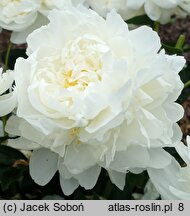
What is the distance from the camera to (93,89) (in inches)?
28.3

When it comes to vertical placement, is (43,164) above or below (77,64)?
below

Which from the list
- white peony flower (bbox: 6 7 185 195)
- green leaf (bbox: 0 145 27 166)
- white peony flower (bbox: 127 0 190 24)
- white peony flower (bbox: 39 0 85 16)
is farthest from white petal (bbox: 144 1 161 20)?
green leaf (bbox: 0 145 27 166)

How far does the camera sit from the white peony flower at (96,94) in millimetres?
720

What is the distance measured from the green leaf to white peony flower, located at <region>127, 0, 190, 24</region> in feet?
1.15

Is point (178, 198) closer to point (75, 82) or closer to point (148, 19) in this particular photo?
point (75, 82)

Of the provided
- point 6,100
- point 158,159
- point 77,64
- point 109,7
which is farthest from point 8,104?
point 109,7

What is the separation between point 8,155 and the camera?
3.31ft

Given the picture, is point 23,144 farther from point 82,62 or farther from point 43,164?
point 82,62

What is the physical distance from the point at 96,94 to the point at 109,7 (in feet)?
1.13

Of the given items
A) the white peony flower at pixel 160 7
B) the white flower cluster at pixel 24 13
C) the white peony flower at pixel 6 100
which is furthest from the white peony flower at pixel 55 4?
the white peony flower at pixel 6 100

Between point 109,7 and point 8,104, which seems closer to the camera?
point 8,104

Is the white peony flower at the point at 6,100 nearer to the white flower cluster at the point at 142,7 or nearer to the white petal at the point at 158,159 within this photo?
the white petal at the point at 158,159

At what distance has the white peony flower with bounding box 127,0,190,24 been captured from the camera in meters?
1.00

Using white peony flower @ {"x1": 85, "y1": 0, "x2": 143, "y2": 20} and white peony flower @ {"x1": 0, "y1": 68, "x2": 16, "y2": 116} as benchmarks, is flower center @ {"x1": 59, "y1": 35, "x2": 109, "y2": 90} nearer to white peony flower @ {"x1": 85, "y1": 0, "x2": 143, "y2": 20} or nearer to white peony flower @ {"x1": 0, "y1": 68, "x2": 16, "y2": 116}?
white peony flower @ {"x1": 0, "y1": 68, "x2": 16, "y2": 116}
